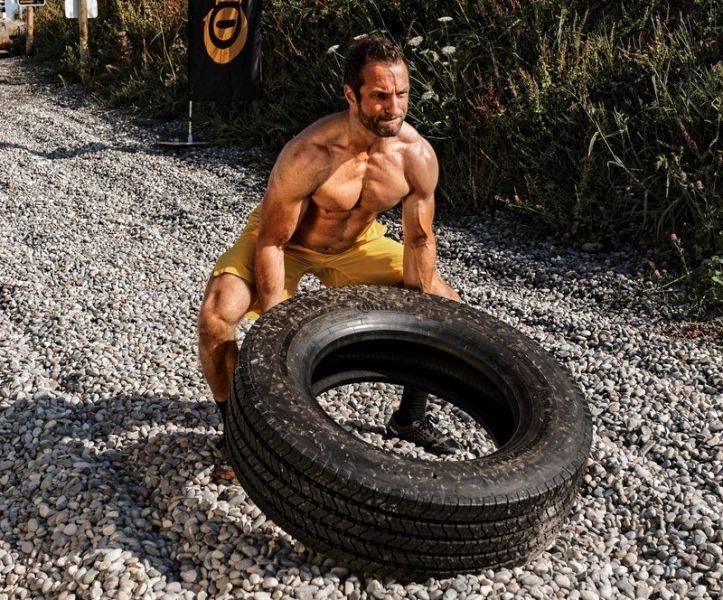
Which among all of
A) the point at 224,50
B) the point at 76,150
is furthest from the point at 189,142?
the point at 76,150

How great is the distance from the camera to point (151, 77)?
1130 centimetres

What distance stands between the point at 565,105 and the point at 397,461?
5047 mm

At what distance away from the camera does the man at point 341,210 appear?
2.89 m

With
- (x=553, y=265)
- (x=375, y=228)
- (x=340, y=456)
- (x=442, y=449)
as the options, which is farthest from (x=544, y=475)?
(x=553, y=265)

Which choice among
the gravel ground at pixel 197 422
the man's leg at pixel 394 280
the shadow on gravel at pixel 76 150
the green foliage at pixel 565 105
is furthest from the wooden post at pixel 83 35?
the man's leg at pixel 394 280

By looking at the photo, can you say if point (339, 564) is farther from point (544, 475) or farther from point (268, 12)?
point (268, 12)

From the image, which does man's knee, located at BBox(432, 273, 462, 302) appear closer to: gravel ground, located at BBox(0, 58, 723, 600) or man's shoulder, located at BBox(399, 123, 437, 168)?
man's shoulder, located at BBox(399, 123, 437, 168)

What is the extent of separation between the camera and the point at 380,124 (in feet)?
9.54

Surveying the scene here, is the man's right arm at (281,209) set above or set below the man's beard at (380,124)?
below

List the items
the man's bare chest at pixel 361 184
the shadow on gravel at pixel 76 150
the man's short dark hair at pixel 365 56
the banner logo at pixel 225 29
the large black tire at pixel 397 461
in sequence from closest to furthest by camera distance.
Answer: the large black tire at pixel 397 461 < the man's short dark hair at pixel 365 56 < the man's bare chest at pixel 361 184 < the banner logo at pixel 225 29 < the shadow on gravel at pixel 76 150

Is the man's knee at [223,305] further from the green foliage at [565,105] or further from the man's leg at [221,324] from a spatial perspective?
the green foliage at [565,105]

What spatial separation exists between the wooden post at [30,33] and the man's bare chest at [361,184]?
14.7 m

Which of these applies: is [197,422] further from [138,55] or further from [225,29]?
[138,55]

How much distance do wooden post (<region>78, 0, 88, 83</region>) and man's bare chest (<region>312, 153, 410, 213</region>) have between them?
1068 cm
